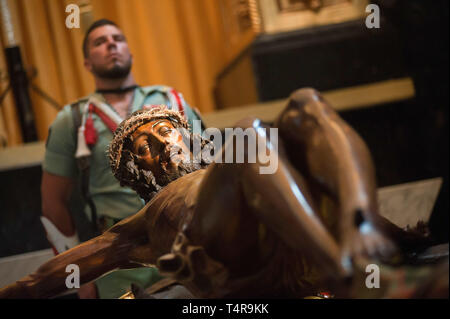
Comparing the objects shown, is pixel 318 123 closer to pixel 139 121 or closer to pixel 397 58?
pixel 139 121

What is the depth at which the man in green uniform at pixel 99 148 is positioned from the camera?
229cm

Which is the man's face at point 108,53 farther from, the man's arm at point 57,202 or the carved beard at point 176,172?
the carved beard at point 176,172

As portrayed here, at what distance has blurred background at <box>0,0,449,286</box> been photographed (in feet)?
7.56

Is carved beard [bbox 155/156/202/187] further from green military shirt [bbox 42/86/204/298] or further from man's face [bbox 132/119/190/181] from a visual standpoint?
green military shirt [bbox 42/86/204/298]

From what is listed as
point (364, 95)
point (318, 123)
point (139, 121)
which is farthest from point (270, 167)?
point (364, 95)

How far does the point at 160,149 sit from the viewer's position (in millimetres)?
1675

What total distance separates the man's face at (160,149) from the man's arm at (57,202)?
0.77 m

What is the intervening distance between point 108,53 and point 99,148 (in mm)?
397

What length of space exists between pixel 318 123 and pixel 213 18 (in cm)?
292

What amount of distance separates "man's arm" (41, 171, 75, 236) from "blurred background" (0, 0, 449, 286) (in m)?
0.22

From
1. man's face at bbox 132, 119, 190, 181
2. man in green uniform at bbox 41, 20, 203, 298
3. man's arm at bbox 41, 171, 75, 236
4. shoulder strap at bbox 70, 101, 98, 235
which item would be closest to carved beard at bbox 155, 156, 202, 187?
man's face at bbox 132, 119, 190, 181

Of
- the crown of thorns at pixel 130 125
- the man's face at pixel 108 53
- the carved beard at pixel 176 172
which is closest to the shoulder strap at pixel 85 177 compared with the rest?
the man's face at pixel 108 53

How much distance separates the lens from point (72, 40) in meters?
3.74

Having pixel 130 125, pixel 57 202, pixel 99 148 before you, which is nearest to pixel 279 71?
pixel 99 148
